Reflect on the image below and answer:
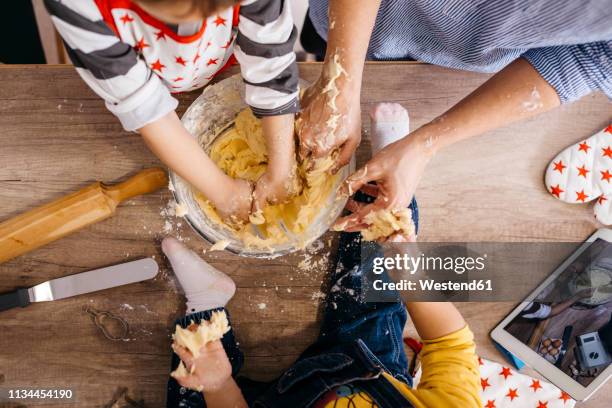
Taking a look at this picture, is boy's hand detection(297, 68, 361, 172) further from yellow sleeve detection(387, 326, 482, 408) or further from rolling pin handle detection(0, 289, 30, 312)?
rolling pin handle detection(0, 289, 30, 312)

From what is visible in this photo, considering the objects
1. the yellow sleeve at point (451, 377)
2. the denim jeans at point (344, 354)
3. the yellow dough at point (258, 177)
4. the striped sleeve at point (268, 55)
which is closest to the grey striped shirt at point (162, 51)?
the striped sleeve at point (268, 55)

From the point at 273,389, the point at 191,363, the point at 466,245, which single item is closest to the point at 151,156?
the point at 191,363

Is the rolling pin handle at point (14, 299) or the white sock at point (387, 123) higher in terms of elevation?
the white sock at point (387, 123)

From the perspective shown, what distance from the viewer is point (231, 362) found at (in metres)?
0.92

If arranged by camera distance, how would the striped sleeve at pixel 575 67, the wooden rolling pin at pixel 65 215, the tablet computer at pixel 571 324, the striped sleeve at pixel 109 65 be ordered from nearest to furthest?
the striped sleeve at pixel 109 65 → the striped sleeve at pixel 575 67 → the wooden rolling pin at pixel 65 215 → the tablet computer at pixel 571 324

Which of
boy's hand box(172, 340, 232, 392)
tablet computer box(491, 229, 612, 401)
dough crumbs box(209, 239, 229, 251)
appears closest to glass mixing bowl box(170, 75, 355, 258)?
dough crumbs box(209, 239, 229, 251)

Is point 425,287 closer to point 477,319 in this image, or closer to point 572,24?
point 477,319

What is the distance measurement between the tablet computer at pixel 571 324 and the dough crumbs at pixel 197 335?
557 millimetres

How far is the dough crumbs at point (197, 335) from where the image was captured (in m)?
0.88

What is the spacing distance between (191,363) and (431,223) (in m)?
0.54

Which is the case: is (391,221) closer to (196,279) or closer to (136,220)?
(196,279)

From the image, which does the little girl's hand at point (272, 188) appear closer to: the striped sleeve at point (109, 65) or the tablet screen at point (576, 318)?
the striped sleeve at point (109, 65)

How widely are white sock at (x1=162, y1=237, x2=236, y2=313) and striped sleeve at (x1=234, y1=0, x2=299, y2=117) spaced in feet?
1.02

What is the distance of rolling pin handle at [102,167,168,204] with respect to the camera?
0.88 meters
